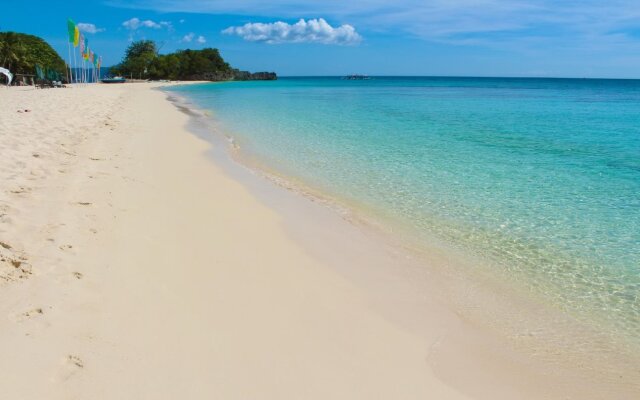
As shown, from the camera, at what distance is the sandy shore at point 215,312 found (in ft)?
10.5

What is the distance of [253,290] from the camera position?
15.5ft

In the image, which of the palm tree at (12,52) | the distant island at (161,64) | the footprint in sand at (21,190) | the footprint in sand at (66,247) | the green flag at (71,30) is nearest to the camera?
the footprint in sand at (66,247)

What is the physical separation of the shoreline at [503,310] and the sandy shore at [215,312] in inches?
4.8

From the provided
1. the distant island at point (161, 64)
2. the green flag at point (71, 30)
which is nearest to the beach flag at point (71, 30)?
the green flag at point (71, 30)

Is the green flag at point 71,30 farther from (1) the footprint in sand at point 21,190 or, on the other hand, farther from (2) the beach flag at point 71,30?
(1) the footprint in sand at point 21,190

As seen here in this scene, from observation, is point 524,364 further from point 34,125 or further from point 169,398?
point 34,125

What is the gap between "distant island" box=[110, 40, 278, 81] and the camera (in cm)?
11681

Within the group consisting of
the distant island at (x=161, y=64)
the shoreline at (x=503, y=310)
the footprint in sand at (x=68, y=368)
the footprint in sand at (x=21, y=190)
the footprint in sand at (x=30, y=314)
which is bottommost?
the shoreline at (x=503, y=310)

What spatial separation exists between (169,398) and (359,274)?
2.98 meters

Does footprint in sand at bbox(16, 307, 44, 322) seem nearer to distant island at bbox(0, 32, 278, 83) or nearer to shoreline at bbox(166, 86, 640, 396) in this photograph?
shoreline at bbox(166, 86, 640, 396)

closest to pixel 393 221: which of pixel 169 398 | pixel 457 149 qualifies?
pixel 169 398

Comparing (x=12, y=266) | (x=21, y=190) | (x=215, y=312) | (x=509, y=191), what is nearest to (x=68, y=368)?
(x=215, y=312)

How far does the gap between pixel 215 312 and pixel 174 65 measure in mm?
131690

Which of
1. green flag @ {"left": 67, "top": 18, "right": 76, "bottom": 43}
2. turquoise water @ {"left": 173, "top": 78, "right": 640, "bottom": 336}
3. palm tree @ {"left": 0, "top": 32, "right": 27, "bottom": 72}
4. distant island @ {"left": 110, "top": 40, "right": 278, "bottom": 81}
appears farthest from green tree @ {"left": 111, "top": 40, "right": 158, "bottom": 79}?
turquoise water @ {"left": 173, "top": 78, "right": 640, "bottom": 336}
